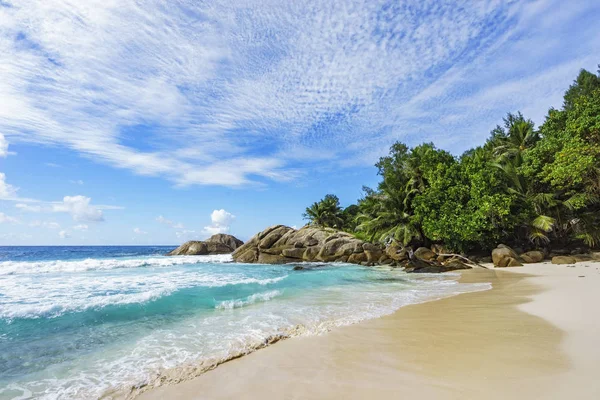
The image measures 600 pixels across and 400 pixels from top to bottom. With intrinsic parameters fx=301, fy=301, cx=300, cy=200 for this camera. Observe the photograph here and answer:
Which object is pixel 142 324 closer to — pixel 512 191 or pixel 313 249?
pixel 313 249

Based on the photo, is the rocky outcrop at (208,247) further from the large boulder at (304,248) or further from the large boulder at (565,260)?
the large boulder at (565,260)

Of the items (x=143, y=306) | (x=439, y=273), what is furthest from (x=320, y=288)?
(x=439, y=273)

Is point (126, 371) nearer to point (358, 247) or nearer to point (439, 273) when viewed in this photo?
point (439, 273)

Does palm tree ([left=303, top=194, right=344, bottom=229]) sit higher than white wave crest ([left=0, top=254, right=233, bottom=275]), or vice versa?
palm tree ([left=303, top=194, right=344, bottom=229])

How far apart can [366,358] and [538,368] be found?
2.39 m

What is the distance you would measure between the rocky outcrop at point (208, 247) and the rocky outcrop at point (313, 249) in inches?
570

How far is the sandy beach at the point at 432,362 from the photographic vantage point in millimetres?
3793

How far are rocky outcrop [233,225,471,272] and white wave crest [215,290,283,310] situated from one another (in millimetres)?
16208

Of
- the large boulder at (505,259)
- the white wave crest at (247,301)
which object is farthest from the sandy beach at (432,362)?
the large boulder at (505,259)

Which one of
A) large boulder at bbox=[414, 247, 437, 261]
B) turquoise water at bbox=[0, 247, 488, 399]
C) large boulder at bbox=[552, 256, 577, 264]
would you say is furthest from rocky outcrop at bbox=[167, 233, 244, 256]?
large boulder at bbox=[552, 256, 577, 264]

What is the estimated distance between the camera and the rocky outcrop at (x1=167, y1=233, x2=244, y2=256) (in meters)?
46.0

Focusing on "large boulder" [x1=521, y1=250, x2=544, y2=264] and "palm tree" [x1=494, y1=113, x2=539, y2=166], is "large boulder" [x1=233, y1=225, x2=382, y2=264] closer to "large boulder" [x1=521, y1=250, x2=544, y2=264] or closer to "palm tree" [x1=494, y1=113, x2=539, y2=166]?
"large boulder" [x1=521, y1=250, x2=544, y2=264]

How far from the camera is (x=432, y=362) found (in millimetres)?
4676

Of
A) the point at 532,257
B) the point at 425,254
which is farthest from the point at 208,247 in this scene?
the point at 532,257
